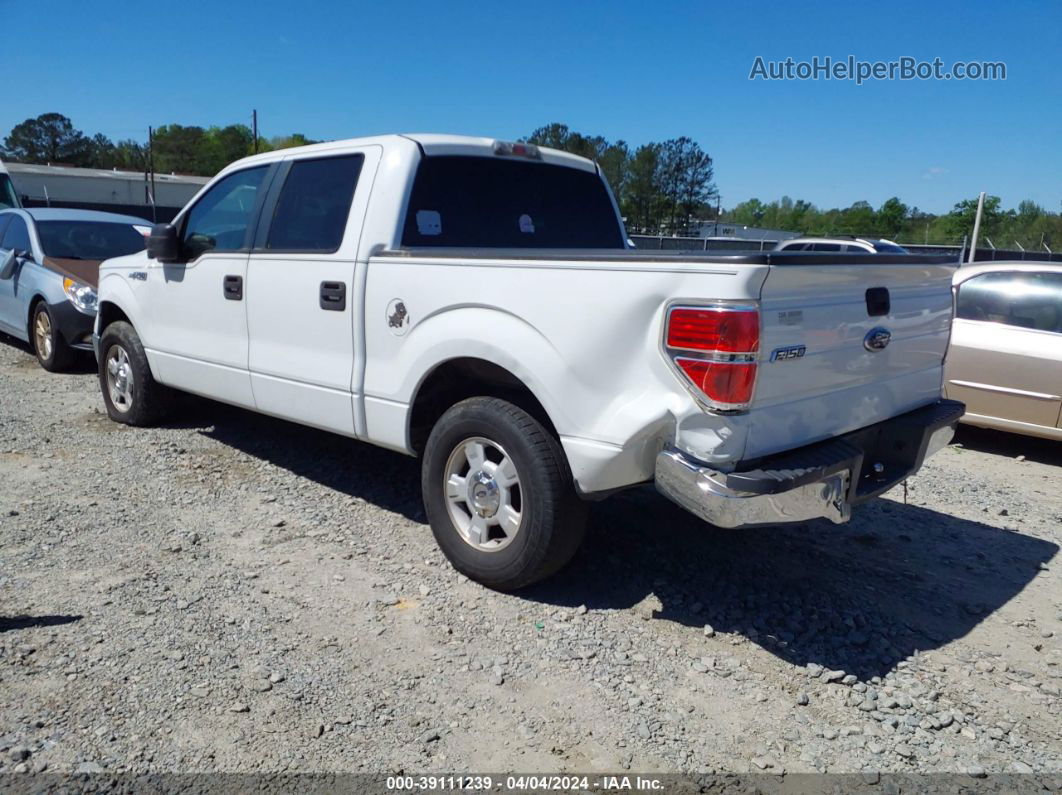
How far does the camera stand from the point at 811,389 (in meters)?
3.31

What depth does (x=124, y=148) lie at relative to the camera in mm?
94500

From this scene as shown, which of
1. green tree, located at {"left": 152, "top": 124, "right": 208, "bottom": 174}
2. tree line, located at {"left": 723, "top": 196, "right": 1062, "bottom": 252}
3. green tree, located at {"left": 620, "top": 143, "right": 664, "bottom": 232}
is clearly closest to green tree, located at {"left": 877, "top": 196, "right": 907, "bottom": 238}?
tree line, located at {"left": 723, "top": 196, "right": 1062, "bottom": 252}

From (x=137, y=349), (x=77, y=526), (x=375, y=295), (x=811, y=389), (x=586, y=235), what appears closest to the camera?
(x=811, y=389)

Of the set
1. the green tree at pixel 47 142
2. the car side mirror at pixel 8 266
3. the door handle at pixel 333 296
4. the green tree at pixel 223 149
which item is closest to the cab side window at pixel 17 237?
the car side mirror at pixel 8 266

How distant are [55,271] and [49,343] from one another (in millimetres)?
742

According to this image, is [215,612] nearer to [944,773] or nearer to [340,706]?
→ [340,706]

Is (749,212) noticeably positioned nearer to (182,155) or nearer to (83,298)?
(182,155)

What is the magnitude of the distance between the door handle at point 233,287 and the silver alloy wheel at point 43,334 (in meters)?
4.53

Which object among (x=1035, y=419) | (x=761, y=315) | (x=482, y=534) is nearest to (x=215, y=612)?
(x=482, y=534)

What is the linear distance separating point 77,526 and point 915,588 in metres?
4.37

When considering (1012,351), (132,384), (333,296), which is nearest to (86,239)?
(132,384)

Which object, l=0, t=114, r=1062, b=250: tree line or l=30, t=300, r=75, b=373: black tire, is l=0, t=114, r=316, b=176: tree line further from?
l=30, t=300, r=75, b=373: black tire

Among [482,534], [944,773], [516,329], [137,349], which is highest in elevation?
[516,329]

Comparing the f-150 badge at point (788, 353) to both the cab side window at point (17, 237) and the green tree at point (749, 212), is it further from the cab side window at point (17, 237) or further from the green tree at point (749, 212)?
the green tree at point (749, 212)
